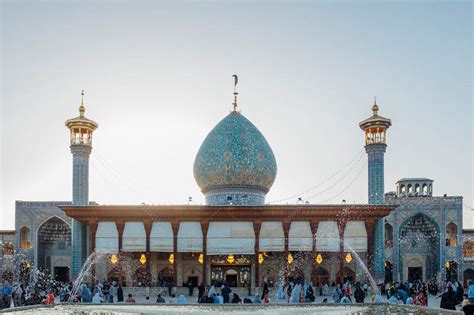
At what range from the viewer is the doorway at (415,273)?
35.9 m

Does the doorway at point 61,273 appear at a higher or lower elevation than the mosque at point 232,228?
lower

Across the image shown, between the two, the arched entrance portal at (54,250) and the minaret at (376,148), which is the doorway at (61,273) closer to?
the arched entrance portal at (54,250)

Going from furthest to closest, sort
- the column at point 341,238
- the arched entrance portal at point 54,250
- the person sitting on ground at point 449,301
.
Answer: the arched entrance portal at point 54,250, the column at point 341,238, the person sitting on ground at point 449,301

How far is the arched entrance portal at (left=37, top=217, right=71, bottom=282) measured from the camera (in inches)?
1437

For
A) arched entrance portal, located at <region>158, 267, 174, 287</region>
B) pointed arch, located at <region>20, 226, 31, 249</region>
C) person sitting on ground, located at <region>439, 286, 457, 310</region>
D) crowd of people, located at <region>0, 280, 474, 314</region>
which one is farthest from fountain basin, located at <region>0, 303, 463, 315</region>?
pointed arch, located at <region>20, 226, 31, 249</region>

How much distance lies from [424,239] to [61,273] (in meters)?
22.3

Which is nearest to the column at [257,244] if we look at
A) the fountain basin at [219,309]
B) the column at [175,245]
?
the column at [175,245]

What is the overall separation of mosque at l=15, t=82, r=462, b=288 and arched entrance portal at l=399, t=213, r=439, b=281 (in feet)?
26.7

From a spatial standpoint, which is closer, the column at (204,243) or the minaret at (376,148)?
the column at (204,243)

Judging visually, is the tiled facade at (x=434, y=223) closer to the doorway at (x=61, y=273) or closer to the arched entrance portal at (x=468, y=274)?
the arched entrance portal at (x=468, y=274)

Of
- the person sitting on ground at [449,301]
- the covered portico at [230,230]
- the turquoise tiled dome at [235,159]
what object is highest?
the turquoise tiled dome at [235,159]

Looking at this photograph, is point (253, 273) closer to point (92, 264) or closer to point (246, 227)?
point (246, 227)

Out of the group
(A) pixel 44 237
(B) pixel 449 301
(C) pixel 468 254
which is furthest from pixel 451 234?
(A) pixel 44 237

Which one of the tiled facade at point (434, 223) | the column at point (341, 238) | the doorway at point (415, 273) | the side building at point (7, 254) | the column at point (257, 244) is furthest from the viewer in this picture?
the side building at point (7, 254)
